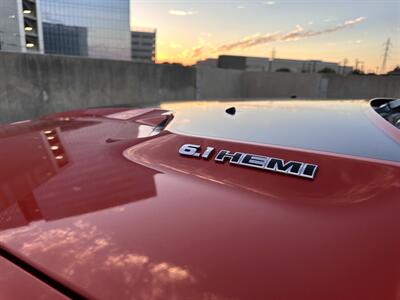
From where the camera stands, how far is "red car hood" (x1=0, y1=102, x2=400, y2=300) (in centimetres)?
66

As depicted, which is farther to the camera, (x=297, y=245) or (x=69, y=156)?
(x=69, y=156)

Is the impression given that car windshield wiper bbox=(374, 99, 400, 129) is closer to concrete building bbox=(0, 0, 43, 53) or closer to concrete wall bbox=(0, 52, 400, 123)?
concrete wall bbox=(0, 52, 400, 123)

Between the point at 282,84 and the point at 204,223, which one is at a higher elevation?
the point at 204,223

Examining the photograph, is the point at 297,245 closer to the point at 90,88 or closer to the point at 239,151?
the point at 239,151

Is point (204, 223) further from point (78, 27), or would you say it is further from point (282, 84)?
point (78, 27)

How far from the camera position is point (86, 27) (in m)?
69.9

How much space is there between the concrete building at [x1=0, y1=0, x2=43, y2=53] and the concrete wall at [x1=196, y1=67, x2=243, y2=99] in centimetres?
3896

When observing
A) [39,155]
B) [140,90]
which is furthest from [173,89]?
[39,155]

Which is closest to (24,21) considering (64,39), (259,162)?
(64,39)

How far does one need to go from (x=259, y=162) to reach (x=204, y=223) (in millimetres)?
370

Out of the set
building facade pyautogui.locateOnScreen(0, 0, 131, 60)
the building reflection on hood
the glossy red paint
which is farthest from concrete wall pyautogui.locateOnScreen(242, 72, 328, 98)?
building facade pyautogui.locateOnScreen(0, 0, 131, 60)

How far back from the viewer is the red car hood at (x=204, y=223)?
66 centimetres

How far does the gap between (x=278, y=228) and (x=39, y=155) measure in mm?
1005

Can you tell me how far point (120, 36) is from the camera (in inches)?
2906
